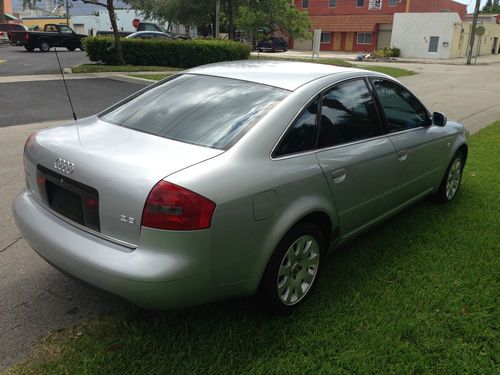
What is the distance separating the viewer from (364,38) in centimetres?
5453

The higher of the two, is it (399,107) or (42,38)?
(399,107)

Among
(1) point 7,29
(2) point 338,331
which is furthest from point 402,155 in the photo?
(1) point 7,29

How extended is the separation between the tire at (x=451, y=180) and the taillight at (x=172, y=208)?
10.9 feet

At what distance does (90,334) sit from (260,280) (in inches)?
41.2

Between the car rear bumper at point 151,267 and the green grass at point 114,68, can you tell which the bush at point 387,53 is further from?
the car rear bumper at point 151,267

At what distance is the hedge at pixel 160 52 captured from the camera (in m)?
19.2

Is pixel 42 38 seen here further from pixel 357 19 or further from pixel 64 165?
pixel 357 19

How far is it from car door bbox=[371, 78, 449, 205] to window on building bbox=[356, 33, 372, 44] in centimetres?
5316

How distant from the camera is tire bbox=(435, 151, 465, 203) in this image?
491 centimetres

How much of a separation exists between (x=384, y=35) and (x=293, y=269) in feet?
181

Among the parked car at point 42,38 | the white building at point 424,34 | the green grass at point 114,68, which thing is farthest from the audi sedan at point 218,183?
the white building at point 424,34

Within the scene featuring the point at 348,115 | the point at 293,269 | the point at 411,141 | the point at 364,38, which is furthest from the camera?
the point at 364,38

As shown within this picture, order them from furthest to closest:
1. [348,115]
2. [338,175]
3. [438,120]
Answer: [438,120] < [348,115] < [338,175]

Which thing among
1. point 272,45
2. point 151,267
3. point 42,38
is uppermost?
point 151,267
